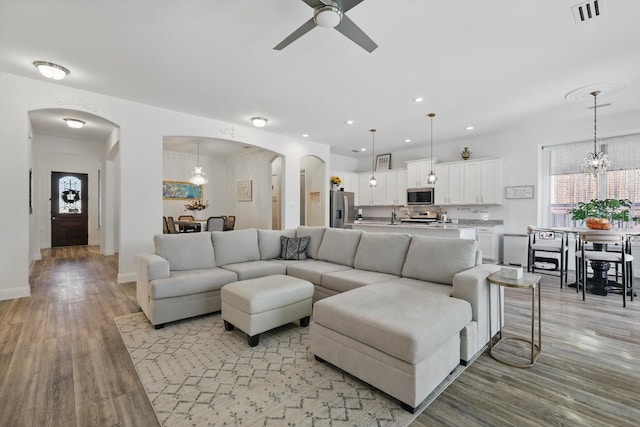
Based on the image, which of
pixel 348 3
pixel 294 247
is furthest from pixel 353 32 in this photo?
pixel 294 247

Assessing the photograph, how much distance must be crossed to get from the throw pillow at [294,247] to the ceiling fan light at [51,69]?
3371 mm

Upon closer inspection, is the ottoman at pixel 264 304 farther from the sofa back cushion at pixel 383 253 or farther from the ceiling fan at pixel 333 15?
the ceiling fan at pixel 333 15

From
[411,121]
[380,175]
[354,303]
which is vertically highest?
[411,121]

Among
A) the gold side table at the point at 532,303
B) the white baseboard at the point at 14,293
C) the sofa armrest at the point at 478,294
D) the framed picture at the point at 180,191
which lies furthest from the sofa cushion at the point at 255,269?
the framed picture at the point at 180,191

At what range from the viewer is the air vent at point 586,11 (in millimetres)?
2324

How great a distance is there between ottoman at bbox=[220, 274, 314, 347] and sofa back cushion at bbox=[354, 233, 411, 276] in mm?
890

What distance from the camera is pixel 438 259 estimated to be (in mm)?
2916

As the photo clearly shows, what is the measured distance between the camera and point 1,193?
146 inches

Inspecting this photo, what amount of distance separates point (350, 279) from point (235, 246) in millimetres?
1724

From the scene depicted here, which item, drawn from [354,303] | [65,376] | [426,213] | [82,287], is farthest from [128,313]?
[426,213]

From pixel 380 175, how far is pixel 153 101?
18.8 ft

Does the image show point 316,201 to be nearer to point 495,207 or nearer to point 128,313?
point 495,207

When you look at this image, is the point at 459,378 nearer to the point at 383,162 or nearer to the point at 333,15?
the point at 333,15

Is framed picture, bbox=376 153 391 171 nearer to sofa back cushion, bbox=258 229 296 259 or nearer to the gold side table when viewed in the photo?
sofa back cushion, bbox=258 229 296 259
